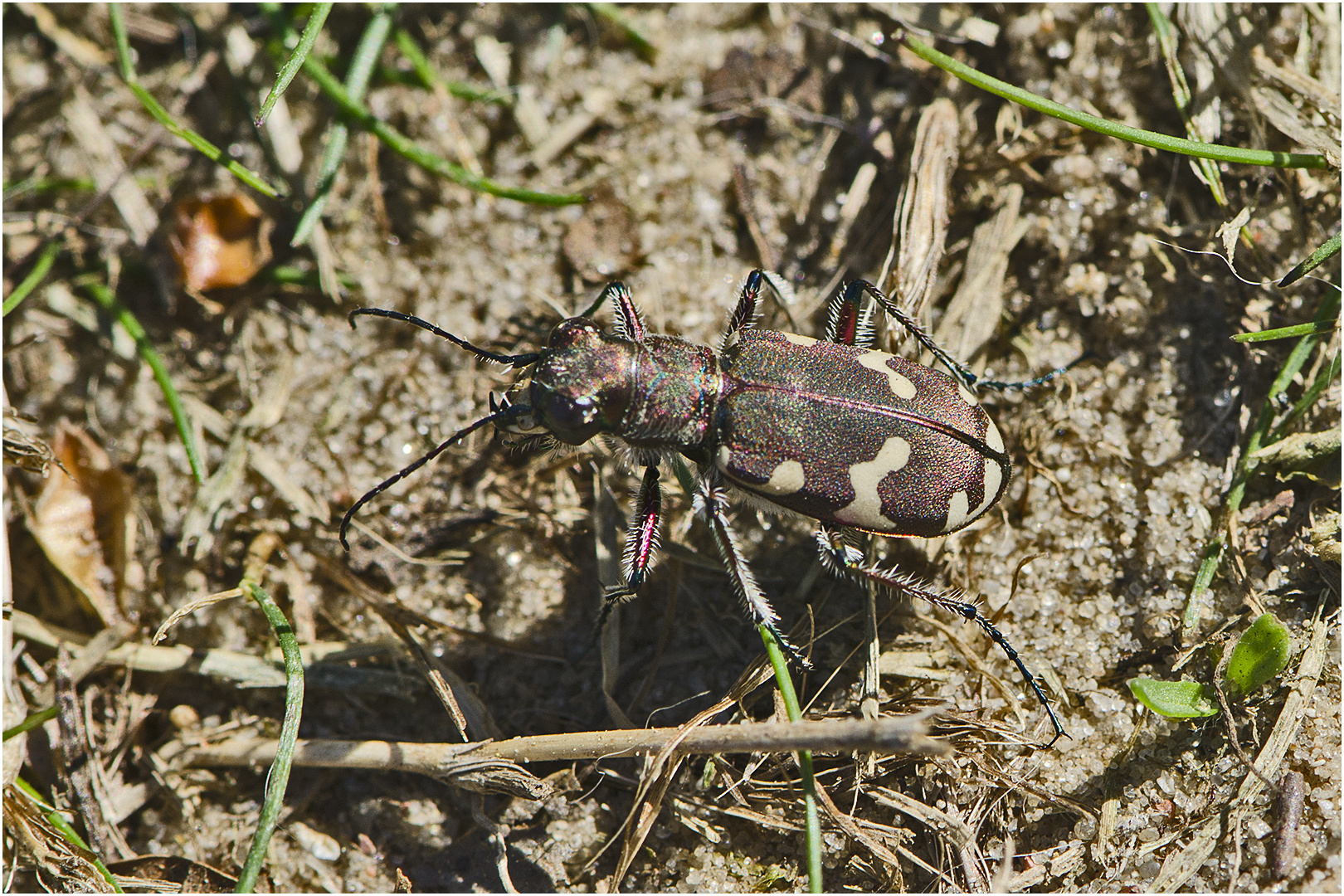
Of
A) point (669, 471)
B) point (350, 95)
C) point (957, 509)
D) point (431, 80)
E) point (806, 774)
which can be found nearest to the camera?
point (806, 774)

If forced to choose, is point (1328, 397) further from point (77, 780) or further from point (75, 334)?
point (75, 334)

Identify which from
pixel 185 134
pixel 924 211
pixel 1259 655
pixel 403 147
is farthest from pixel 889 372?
pixel 185 134

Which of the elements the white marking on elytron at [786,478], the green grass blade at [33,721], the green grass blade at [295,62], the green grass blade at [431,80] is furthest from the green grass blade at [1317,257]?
the green grass blade at [33,721]

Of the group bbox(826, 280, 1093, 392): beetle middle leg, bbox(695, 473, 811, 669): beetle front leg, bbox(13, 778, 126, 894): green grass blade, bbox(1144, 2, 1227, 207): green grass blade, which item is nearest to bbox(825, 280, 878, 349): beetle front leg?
bbox(826, 280, 1093, 392): beetle middle leg

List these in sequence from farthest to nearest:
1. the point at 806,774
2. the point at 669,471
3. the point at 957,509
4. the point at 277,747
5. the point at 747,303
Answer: the point at 669,471 → the point at 747,303 → the point at 277,747 → the point at 957,509 → the point at 806,774

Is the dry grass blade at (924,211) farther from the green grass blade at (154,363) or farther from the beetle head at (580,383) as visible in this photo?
the green grass blade at (154,363)

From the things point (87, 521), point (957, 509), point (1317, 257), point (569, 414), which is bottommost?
point (87, 521)

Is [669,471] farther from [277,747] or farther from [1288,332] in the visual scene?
[1288,332]
